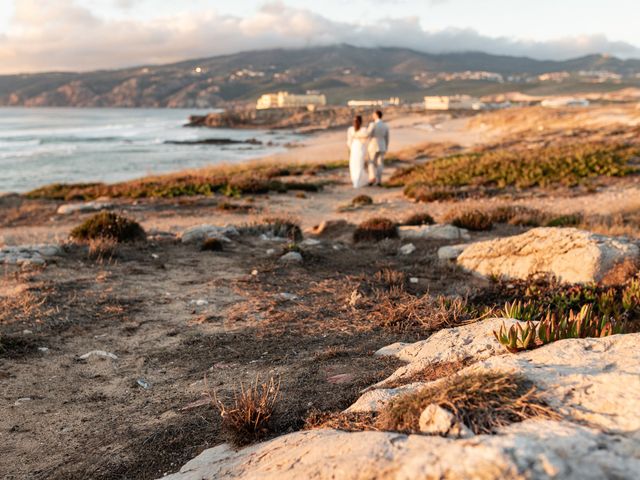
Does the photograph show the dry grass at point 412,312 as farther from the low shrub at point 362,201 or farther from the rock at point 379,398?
the low shrub at point 362,201

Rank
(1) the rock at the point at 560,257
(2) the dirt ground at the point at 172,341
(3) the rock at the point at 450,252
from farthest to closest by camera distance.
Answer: (3) the rock at the point at 450,252
(1) the rock at the point at 560,257
(2) the dirt ground at the point at 172,341

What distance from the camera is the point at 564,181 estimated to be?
20578 millimetres

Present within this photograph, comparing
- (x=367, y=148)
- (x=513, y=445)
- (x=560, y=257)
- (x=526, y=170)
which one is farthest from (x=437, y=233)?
(x=526, y=170)

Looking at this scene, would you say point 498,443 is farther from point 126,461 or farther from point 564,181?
point 564,181

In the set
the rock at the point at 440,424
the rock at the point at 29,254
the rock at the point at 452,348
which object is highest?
the rock at the point at 440,424

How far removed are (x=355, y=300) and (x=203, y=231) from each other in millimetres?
5800

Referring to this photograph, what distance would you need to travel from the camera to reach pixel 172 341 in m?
6.73

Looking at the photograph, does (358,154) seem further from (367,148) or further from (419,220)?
(419,220)

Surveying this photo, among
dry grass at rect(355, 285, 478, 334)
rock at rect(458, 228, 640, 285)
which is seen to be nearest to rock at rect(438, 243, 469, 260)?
rock at rect(458, 228, 640, 285)

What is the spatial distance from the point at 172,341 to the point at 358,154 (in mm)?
17167

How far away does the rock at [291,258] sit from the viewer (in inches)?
412

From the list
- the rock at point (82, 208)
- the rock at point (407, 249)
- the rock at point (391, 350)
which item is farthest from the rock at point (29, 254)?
the rock at point (82, 208)

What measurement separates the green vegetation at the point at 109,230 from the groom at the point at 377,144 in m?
12.0

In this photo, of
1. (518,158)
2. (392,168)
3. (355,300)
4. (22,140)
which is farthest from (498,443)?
(22,140)
